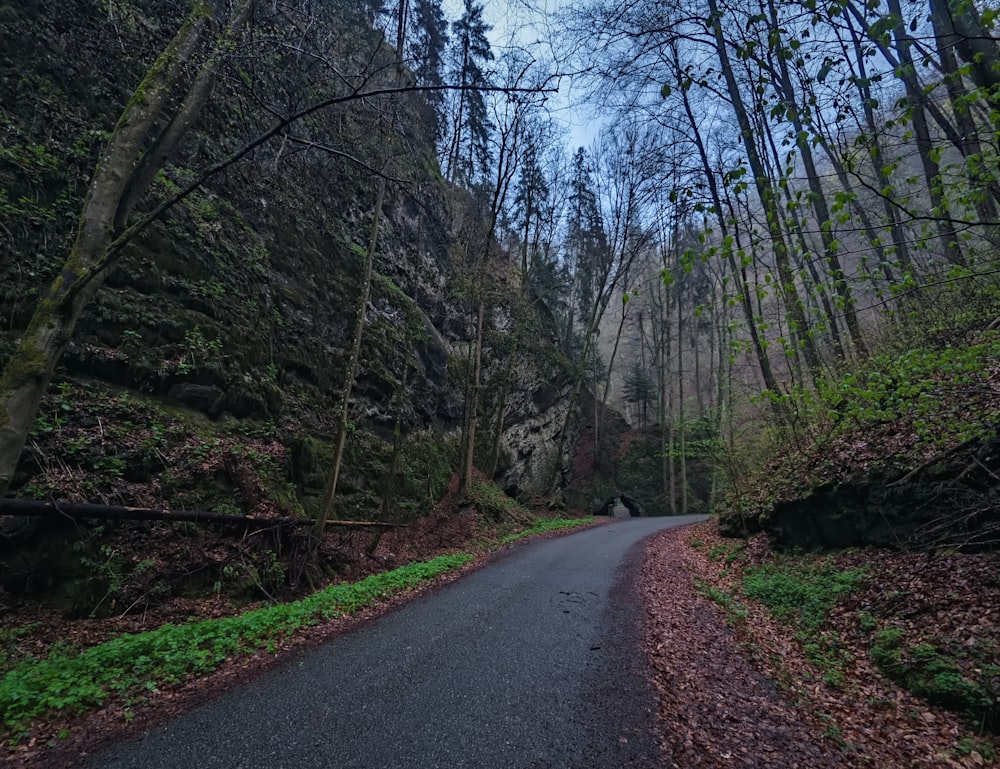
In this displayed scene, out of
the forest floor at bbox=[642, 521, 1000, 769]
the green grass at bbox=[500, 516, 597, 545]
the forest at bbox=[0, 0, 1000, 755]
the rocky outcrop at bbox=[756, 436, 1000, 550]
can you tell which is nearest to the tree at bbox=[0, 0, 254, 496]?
the forest at bbox=[0, 0, 1000, 755]

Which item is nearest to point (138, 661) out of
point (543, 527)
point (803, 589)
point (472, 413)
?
point (803, 589)

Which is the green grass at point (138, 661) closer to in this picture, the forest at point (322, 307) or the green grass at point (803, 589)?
the forest at point (322, 307)

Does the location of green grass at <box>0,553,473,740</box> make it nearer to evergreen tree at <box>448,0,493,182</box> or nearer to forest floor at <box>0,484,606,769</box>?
forest floor at <box>0,484,606,769</box>

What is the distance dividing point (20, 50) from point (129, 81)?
1.41m

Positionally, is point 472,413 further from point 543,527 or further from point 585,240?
point 585,240

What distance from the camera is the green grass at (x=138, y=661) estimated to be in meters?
3.49

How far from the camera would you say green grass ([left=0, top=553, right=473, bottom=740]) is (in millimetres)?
3492

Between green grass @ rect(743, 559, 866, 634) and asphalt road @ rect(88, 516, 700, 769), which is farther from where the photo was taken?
green grass @ rect(743, 559, 866, 634)

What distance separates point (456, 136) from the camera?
17016mm

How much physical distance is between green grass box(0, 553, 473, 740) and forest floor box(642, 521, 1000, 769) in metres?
4.41

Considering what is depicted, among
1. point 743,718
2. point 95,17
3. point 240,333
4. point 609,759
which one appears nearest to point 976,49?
point 743,718

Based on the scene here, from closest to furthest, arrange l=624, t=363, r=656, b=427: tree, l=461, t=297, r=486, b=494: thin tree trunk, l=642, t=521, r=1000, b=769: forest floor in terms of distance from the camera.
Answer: l=642, t=521, r=1000, b=769: forest floor
l=461, t=297, r=486, b=494: thin tree trunk
l=624, t=363, r=656, b=427: tree

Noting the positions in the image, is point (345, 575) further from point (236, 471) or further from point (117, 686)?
point (117, 686)

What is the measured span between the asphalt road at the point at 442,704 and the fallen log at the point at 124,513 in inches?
103
